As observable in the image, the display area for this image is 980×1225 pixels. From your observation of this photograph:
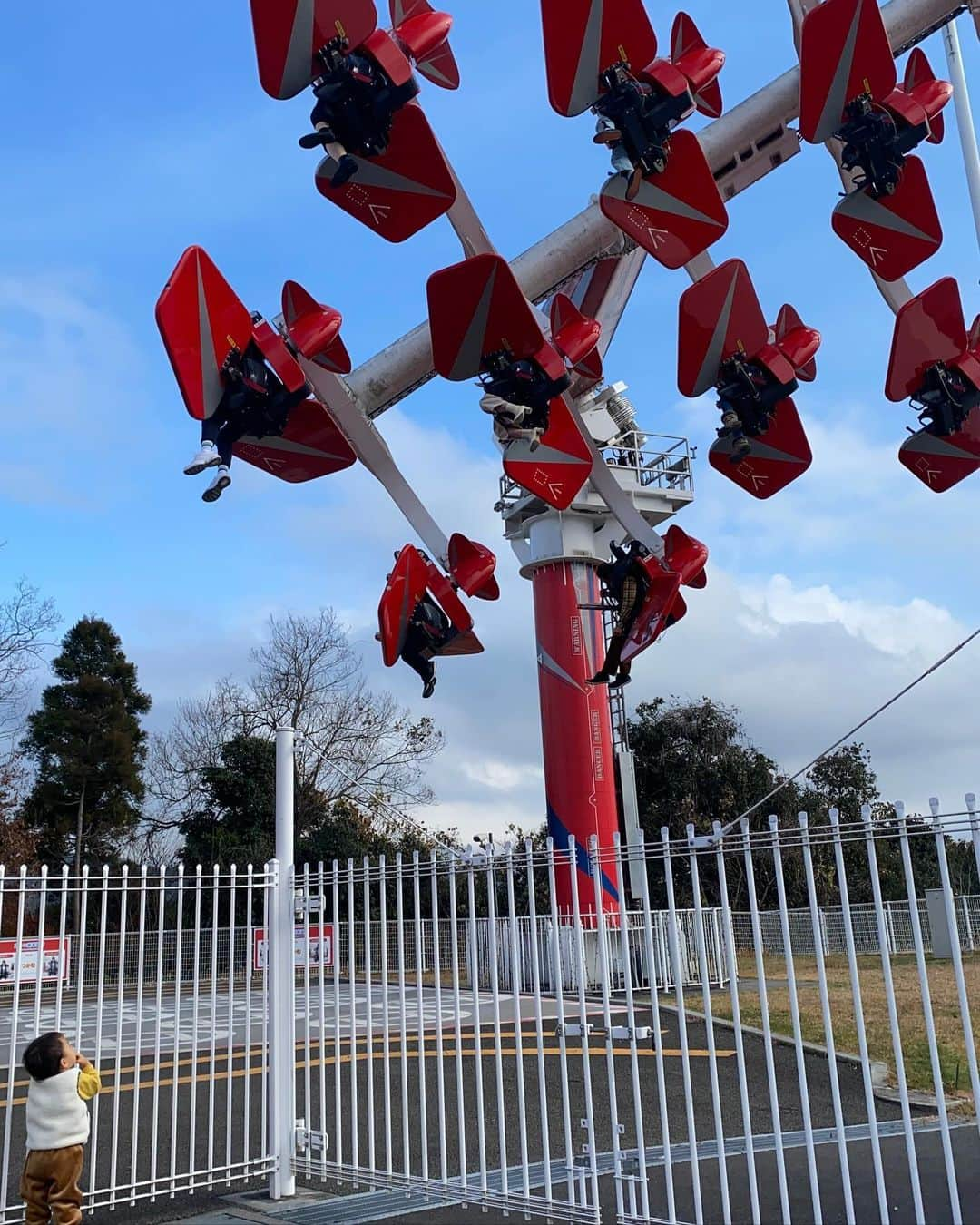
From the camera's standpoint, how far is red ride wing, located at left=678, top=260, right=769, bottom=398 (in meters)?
7.96

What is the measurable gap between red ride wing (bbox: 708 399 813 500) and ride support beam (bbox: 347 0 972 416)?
6.26 feet

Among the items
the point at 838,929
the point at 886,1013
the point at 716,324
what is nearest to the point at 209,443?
the point at 716,324

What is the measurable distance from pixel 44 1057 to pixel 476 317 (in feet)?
17.0

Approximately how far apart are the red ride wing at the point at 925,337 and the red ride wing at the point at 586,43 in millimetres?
2896

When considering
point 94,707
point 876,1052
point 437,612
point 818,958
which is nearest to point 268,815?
point 94,707

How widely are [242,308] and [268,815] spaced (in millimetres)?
29660

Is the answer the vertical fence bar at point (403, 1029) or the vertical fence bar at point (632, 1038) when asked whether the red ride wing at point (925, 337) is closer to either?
the vertical fence bar at point (632, 1038)

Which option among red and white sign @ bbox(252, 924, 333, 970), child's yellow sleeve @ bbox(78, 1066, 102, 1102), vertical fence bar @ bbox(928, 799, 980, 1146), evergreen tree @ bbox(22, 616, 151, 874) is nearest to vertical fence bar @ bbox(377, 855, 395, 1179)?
red and white sign @ bbox(252, 924, 333, 970)

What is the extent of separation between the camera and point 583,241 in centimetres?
923

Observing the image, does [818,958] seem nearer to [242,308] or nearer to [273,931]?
[273,931]

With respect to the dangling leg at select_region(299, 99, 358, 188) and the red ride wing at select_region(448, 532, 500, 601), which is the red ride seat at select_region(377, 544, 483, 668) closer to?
the red ride wing at select_region(448, 532, 500, 601)

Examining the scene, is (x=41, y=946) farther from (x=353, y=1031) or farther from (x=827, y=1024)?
(x=827, y=1024)

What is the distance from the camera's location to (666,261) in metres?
7.66

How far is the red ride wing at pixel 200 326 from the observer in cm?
740
